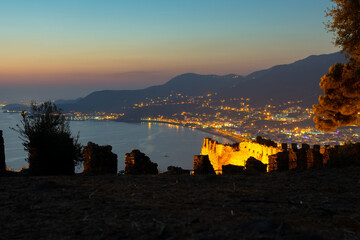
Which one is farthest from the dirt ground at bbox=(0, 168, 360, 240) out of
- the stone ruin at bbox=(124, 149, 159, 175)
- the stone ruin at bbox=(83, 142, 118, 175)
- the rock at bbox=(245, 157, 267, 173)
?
the rock at bbox=(245, 157, 267, 173)

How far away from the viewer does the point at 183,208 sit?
6.70 meters

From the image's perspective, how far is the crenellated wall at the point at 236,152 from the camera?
3885cm

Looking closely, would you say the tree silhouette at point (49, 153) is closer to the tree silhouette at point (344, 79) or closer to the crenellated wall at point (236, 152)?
the tree silhouette at point (344, 79)

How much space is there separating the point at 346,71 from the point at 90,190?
21.5m

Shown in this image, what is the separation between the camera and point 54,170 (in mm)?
17953

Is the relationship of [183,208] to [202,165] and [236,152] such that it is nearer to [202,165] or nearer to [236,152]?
[202,165]

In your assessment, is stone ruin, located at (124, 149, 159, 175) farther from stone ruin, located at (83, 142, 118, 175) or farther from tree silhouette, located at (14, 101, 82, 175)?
tree silhouette, located at (14, 101, 82, 175)

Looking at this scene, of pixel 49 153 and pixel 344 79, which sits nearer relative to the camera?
pixel 49 153

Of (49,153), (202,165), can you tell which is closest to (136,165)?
(202,165)

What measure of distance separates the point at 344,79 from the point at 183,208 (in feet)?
71.4

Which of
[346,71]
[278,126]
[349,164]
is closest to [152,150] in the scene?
[278,126]

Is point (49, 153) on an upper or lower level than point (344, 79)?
lower

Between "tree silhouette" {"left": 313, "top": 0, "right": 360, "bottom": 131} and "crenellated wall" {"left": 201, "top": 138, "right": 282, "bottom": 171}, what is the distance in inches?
441

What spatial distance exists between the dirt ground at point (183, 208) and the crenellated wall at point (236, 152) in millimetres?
28041
